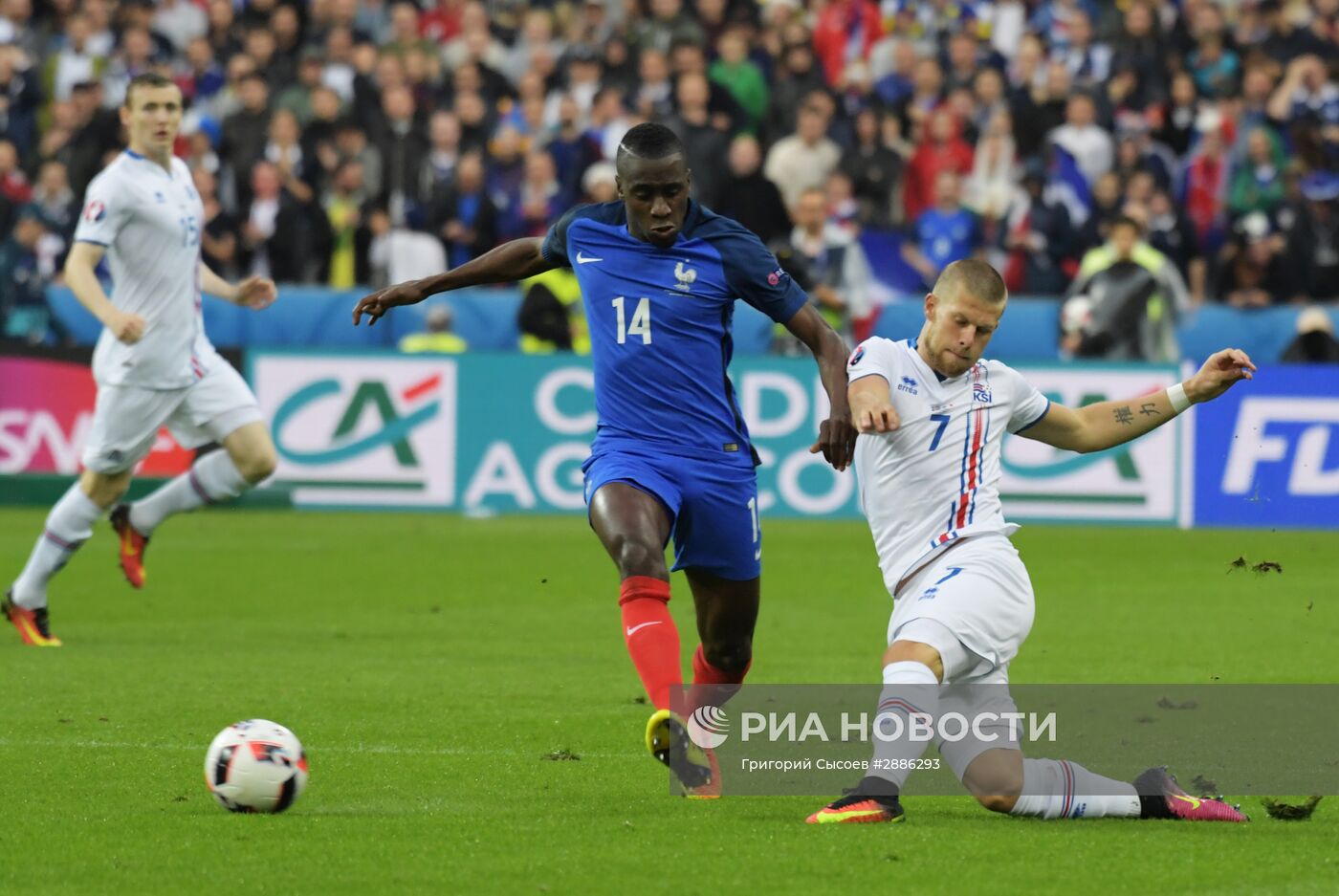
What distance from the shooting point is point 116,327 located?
34.1 ft

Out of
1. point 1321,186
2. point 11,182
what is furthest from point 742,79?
point 11,182

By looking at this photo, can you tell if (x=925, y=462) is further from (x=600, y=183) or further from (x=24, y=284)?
(x=24, y=284)

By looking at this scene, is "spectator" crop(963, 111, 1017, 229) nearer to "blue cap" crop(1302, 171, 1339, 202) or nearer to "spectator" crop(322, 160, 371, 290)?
"blue cap" crop(1302, 171, 1339, 202)

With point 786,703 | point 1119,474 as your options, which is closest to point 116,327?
point 786,703

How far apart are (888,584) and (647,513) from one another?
2.66 feet

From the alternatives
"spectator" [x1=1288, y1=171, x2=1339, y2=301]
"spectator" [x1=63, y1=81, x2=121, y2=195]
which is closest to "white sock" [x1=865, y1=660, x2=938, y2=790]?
"spectator" [x1=1288, y1=171, x2=1339, y2=301]

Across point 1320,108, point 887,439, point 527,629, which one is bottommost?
point 527,629

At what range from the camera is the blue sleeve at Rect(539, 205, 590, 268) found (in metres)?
7.36

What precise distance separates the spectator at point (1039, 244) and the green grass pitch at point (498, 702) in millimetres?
3420

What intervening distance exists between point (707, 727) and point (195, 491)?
5033 millimetres

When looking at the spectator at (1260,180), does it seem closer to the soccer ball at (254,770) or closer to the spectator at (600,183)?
the spectator at (600,183)

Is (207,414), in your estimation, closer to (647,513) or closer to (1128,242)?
(647,513)

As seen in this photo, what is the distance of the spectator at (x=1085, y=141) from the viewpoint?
20.2 metres

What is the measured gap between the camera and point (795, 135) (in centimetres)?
2098
